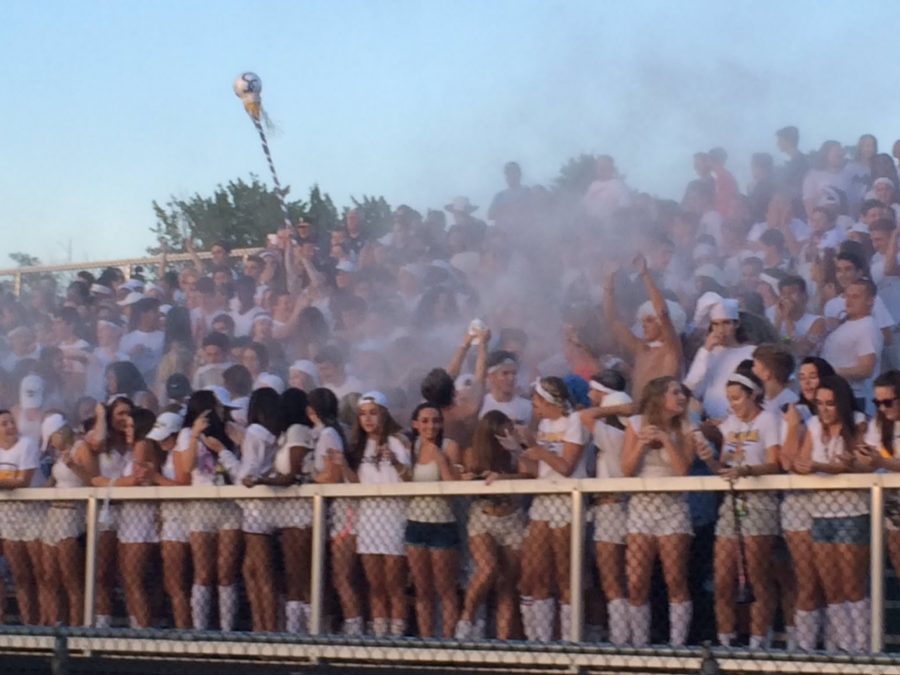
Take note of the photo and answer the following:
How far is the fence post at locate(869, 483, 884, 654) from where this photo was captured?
7434mm

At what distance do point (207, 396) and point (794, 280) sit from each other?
3.49 meters

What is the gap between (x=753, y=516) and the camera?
26.3 ft

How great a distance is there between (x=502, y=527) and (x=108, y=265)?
8.45m

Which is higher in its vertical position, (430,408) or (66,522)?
(430,408)

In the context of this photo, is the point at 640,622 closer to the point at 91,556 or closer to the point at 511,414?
the point at 511,414

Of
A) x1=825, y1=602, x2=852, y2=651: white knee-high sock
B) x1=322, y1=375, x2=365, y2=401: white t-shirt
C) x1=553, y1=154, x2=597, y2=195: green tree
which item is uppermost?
x1=553, y1=154, x2=597, y2=195: green tree

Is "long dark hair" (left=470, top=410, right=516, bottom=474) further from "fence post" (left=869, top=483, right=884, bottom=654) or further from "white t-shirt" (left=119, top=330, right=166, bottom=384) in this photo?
"white t-shirt" (left=119, top=330, right=166, bottom=384)

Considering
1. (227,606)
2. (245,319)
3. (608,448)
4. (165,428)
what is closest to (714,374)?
(608,448)

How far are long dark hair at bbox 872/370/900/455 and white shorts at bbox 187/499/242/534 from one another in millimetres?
3532

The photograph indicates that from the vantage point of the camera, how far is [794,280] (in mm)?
10367

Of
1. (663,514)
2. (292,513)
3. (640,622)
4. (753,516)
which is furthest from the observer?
(292,513)

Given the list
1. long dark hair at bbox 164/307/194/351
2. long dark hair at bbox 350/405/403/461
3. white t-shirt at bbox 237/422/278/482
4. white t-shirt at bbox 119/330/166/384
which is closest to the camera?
long dark hair at bbox 350/405/403/461

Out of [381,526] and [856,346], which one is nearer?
A: [381,526]

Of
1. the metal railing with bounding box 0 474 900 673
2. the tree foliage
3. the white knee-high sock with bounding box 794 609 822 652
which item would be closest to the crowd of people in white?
the white knee-high sock with bounding box 794 609 822 652
